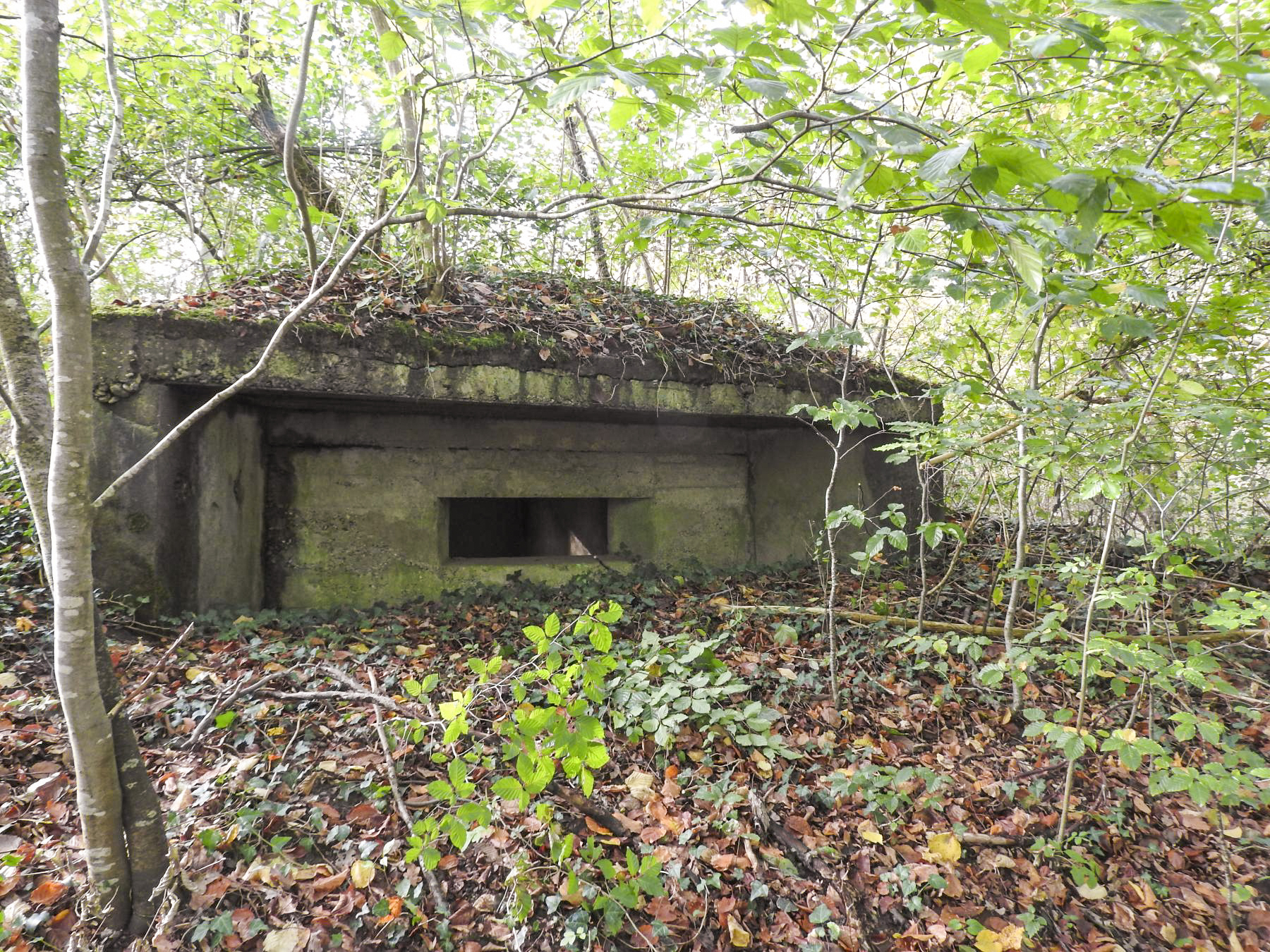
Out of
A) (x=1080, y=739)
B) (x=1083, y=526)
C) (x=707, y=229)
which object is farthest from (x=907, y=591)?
(x=707, y=229)

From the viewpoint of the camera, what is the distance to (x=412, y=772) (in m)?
2.33

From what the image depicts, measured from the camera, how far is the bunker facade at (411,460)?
3.14 metres

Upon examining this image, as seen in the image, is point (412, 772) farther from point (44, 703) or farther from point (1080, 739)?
point (1080, 739)

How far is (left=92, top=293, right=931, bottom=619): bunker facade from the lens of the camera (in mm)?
3139

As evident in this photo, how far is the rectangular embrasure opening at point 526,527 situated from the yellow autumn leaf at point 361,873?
3344mm

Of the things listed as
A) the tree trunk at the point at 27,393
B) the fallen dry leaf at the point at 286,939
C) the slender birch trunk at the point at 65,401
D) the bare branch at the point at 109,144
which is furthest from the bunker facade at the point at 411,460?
the fallen dry leaf at the point at 286,939

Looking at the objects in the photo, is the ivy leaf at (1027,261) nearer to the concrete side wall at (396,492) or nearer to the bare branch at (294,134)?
the bare branch at (294,134)

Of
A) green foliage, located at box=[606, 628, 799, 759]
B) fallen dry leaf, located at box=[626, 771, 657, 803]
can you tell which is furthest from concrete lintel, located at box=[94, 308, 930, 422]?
fallen dry leaf, located at box=[626, 771, 657, 803]

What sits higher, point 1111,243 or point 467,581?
point 1111,243

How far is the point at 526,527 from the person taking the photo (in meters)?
6.98

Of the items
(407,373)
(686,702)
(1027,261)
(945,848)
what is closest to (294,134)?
(407,373)

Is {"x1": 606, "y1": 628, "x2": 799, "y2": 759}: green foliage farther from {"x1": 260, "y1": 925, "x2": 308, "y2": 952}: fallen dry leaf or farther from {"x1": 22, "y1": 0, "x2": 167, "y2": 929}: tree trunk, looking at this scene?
{"x1": 22, "y1": 0, "x2": 167, "y2": 929}: tree trunk

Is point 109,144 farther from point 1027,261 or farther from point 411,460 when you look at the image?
point 1027,261

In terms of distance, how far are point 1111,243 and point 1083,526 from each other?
7.42ft
